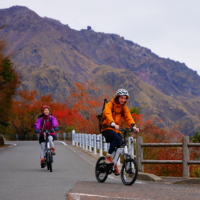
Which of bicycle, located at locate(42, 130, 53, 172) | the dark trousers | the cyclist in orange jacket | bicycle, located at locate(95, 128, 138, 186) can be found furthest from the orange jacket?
bicycle, located at locate(42, 130, 53, 172)

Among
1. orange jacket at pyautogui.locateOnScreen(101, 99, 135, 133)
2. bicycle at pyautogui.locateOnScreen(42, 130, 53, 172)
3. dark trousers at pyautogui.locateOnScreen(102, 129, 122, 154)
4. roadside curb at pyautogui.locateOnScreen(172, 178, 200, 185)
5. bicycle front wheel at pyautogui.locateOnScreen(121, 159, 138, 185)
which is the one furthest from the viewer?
bicycle at pyautogui.locateOnScreen(42, 130, 53, 172)

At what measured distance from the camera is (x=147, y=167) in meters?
14.4

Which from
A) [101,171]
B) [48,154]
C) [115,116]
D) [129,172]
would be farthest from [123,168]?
[48,154]

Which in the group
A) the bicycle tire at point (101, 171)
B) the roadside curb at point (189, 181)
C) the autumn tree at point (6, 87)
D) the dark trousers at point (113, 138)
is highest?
the autumn tree at point (6, 87)

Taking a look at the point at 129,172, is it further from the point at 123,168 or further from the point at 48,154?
the point at 48,154

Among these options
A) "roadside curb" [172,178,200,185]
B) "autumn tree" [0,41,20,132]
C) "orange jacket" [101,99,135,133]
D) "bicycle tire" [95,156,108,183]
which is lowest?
"roadside curb" [172,178,200,185]

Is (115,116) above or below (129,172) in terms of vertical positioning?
above

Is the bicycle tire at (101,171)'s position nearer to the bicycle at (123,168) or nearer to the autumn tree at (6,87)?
the bicycle at (123,168)

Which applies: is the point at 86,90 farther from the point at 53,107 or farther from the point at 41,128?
the point at 41,128

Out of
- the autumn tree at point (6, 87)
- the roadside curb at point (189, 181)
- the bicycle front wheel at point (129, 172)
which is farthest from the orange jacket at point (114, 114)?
the autumn tree at point (6, 87)

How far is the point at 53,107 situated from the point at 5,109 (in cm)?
3833

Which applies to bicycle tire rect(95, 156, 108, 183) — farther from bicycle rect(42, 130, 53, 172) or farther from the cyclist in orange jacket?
bicycle rect(42, 130, 53, 172)

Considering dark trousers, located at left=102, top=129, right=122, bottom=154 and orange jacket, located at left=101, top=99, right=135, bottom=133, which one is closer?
orange jacket, located at left=101, top=99, right=135, bottom=133

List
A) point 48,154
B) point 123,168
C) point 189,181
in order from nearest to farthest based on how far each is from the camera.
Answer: point 123,168 < point 189,181 < point 48,154
